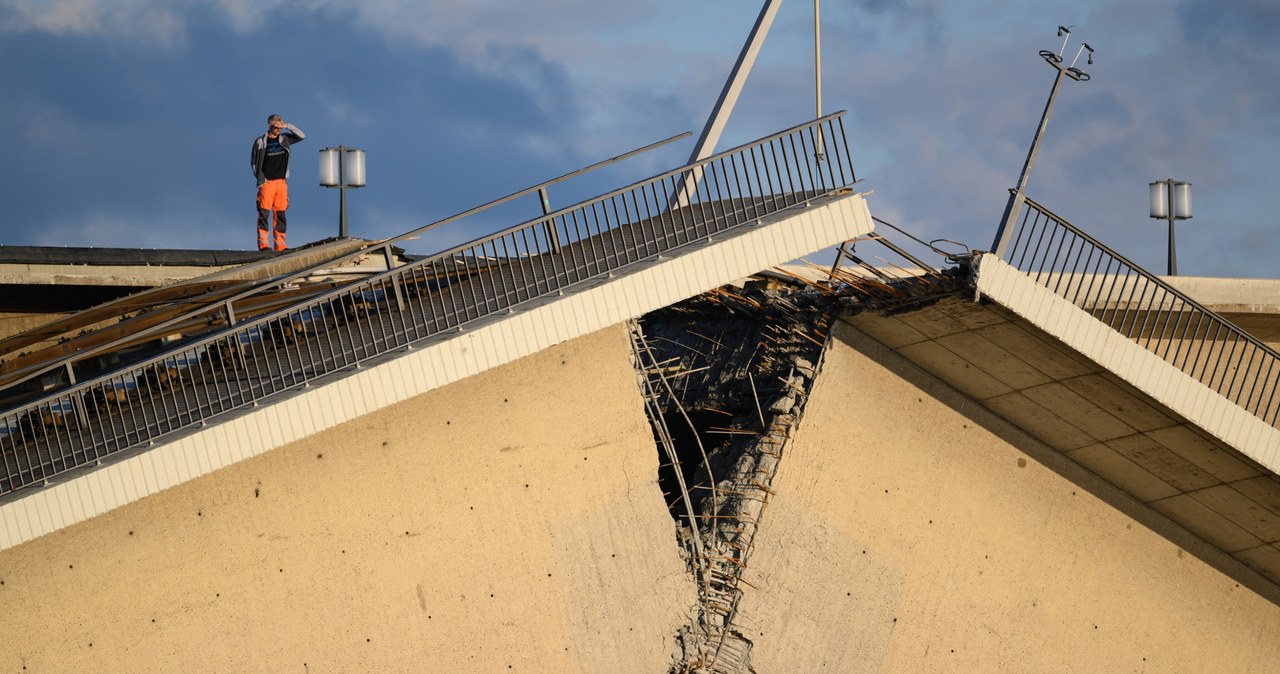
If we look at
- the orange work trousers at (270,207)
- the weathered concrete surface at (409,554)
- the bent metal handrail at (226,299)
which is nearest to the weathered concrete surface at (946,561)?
the weathered concrete surface at (409,554)

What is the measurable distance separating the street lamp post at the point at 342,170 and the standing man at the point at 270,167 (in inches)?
83.2

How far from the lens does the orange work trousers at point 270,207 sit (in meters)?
18.3

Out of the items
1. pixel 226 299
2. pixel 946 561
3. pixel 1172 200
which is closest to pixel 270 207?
pixel 226 299

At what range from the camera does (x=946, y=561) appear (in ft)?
58.2

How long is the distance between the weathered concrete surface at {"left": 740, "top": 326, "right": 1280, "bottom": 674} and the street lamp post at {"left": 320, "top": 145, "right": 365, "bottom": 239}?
7268 mm

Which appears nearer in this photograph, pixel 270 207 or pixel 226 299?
pixel 226 299

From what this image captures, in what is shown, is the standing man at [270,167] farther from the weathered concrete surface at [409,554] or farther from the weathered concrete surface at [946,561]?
the weathered concrete surface at [946,561]

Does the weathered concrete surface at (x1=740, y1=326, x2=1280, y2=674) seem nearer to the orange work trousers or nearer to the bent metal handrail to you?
the bent metal handrail

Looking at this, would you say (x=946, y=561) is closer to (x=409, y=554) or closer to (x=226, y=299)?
(x=409, y=554)

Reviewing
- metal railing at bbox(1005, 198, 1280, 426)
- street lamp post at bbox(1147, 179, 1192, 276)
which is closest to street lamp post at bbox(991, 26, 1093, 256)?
metal railing at bbox(1005, 198, 1280, 426)

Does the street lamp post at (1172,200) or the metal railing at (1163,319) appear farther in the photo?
the street lamp post at (1172,200)

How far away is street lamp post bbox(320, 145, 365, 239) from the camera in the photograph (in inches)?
812

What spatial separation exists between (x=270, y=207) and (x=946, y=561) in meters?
8.85

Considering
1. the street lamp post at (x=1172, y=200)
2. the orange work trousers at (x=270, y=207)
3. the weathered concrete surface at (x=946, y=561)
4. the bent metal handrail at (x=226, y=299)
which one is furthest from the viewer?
the street lamp post at (x=1172, y=200)
